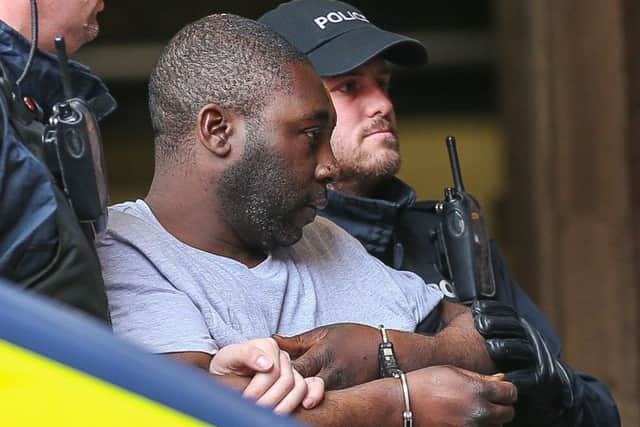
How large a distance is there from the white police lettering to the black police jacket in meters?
0.39

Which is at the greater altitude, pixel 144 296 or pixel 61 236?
pixel 61 236

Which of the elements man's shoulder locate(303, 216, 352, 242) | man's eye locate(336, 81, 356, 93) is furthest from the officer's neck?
man's eye locate(336, 81, 356, 93)

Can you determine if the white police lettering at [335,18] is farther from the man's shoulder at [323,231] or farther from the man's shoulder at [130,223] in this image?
the man's shoulder at [130,223]

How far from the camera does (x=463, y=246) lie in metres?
2.95

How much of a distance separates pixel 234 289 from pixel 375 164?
0.82 metres

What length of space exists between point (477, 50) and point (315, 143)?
8241mm

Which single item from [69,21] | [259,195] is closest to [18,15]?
[69,21]

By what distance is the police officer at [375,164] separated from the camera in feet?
9.88

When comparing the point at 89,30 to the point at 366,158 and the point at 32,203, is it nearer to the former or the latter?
the point at 32,203

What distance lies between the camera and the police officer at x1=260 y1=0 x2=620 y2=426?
3012 mm

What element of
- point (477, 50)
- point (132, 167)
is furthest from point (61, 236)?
point (132, 167)

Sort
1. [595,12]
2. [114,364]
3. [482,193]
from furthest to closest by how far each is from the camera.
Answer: [482,193], [595,12], [114,364]

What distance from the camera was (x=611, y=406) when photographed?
3049 mm

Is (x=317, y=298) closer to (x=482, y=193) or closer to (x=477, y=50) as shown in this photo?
(x=477, y=50)
